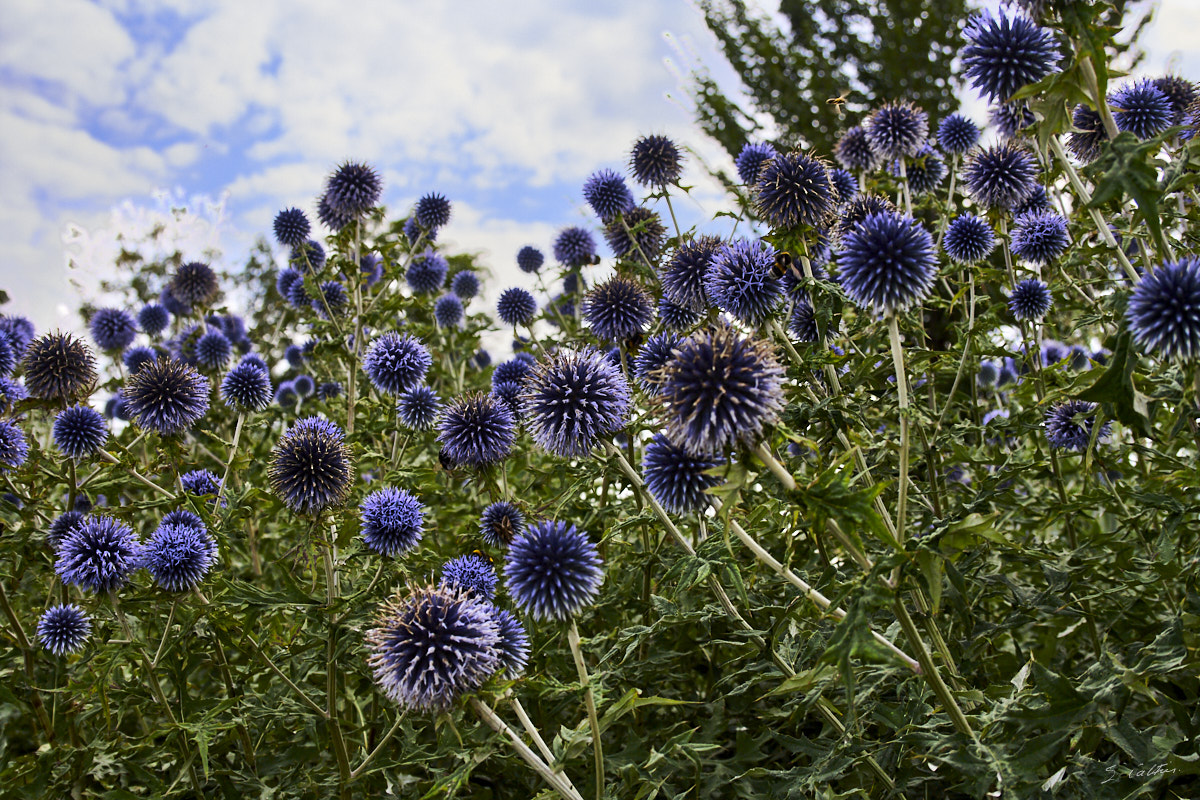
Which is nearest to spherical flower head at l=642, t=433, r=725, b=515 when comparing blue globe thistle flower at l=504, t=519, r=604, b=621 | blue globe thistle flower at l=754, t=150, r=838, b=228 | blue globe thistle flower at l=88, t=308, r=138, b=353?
blue globe thistle flower at l=504, t=519, r=604, b=621

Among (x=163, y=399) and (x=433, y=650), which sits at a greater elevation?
(x=163, y=399)

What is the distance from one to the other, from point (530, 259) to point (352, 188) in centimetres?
170

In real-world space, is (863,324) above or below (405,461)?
below

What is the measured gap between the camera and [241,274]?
27.4ft

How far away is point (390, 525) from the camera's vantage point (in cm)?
278

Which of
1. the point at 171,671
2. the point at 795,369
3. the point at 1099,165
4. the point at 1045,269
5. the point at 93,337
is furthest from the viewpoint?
the point at 93,337

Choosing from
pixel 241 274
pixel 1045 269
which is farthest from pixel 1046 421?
pixel 241 274

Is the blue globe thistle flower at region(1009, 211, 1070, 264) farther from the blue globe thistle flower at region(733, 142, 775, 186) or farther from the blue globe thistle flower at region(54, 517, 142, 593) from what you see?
the blue globe thistle flower at region(54, 517, 142, 593)

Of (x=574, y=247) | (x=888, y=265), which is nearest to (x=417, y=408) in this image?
(x=574, y=247)

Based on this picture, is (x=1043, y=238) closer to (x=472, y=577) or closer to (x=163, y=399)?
(x=472, y=577)

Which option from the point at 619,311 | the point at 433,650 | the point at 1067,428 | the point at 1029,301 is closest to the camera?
the point at 433,650

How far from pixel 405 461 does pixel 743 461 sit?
2656mm

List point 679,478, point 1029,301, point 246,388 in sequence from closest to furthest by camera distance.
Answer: point 679,478 → point 1029,301 → point 246,388

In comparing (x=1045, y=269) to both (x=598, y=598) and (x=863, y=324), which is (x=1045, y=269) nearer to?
(x=863, y=324)
